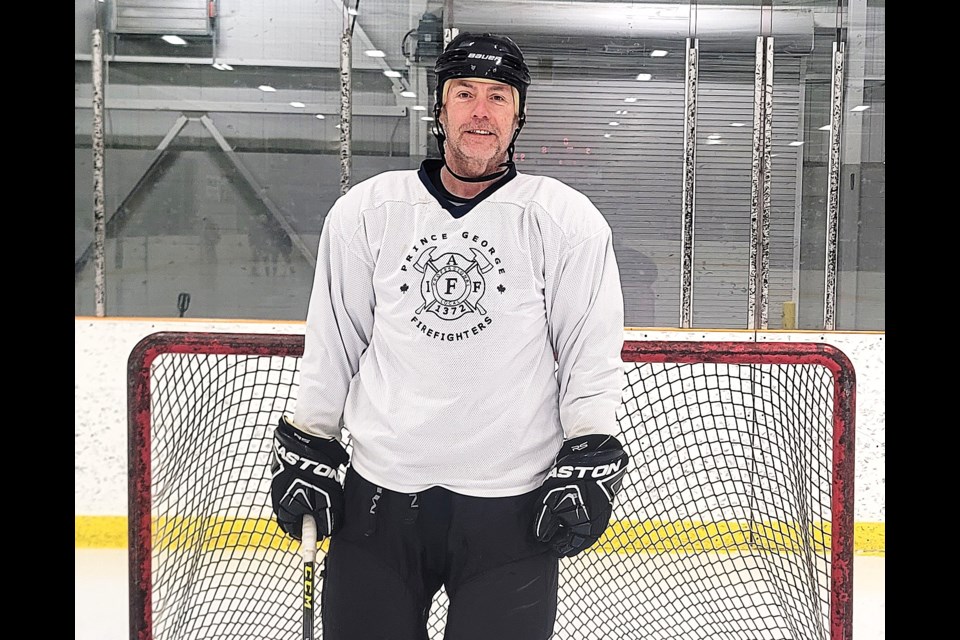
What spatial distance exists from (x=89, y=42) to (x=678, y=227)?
2.22 metres

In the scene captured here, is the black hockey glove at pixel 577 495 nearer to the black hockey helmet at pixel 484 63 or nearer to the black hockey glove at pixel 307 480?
the black hockey glove at pixel 307 480

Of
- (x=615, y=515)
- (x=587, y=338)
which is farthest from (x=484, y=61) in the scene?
(x=615, y=515)

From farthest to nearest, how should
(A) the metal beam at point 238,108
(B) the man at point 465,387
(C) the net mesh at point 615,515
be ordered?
1. (A) the metal beam at point 238,108
2. (C) the net mesh at point 615,515
3. (B) the man at point 465,387

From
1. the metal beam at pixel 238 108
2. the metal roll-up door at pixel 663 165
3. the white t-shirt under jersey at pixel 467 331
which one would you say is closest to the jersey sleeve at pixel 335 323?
the white t-shirt under jersey at pixel 467 331

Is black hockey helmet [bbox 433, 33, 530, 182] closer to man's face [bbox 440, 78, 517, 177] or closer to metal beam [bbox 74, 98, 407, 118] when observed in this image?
man's face [bbox 440, 78, 517, 177]

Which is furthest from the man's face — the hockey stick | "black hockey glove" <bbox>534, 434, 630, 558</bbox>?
the hockey stick

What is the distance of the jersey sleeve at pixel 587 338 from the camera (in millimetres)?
1340

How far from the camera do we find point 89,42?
10.3 feet

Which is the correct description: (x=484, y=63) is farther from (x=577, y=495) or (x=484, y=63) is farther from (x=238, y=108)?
(x=238, y=108)

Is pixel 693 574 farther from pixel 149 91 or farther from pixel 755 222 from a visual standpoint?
pixel 149 91

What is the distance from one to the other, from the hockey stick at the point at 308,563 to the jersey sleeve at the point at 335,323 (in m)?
0.15

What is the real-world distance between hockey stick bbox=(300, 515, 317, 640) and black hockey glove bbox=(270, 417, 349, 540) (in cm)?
1
